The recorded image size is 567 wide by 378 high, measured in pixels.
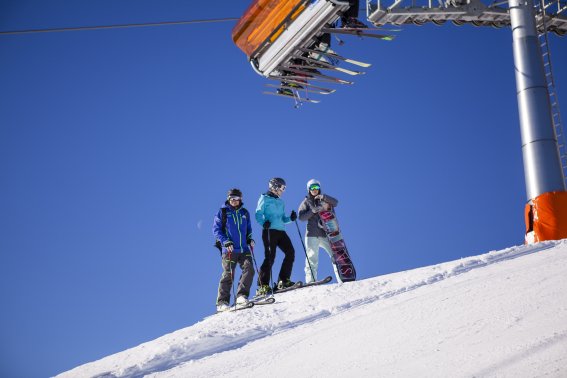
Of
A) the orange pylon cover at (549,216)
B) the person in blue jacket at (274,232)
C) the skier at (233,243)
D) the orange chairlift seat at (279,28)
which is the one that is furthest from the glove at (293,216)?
the orange pylon cover at (549,216)

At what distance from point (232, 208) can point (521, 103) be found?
17.4 feet

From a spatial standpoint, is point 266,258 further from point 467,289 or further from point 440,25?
point 440,25

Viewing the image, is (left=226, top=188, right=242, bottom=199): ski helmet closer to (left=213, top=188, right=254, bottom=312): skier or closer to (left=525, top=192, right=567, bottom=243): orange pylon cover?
(left=213, top=188, right=254, bottom=312): skier

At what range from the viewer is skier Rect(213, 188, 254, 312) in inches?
344

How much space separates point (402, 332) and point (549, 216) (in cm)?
582

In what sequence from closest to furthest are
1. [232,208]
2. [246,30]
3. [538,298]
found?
1. [538,298]
2. [232,208]
3. [246,30]

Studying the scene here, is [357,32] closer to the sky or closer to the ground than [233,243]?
closer to the sky

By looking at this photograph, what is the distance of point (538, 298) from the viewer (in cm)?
447

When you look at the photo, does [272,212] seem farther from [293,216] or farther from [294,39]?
[294,39]

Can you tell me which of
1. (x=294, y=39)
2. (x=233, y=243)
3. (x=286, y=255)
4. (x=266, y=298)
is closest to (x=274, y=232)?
(x=286, y=255)

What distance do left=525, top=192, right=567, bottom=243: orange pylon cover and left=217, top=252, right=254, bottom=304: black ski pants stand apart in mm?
4594

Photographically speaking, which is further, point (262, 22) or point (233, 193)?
point (262, 22)

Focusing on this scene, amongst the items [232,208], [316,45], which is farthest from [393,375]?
[316,45]

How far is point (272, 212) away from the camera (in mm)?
9727
